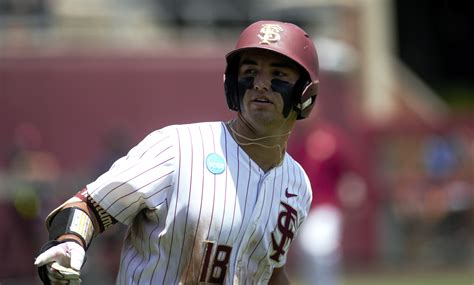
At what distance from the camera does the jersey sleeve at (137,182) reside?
192 inches

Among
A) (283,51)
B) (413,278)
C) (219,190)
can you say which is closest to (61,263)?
(219,190)

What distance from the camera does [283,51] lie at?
5070mm

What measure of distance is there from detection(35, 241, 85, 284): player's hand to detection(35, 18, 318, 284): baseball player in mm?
50

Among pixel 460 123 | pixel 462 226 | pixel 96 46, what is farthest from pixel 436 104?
pixel 96 46

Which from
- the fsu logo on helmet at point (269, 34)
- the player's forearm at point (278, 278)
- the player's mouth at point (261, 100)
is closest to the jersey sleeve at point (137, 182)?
the player's mouth at point (261, 100)

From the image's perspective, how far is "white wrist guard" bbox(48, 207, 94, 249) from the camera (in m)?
4.77

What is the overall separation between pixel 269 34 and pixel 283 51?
10cm

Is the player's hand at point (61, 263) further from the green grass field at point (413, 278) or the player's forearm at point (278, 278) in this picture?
the green grass field at point (413, 278)

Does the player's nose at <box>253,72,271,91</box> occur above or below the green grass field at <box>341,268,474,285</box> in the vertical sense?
below

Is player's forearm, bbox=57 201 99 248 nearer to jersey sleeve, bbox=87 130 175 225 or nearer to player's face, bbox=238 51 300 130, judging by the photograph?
jersey sleeve, bbox=87 130 175 225

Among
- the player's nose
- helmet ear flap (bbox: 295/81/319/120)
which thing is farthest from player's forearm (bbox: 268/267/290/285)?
the player's nose

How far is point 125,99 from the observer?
1831 cm

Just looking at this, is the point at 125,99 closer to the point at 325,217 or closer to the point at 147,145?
the point at 325,217

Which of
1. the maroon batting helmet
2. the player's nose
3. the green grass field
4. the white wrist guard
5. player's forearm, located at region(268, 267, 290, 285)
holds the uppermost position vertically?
the green grass field
